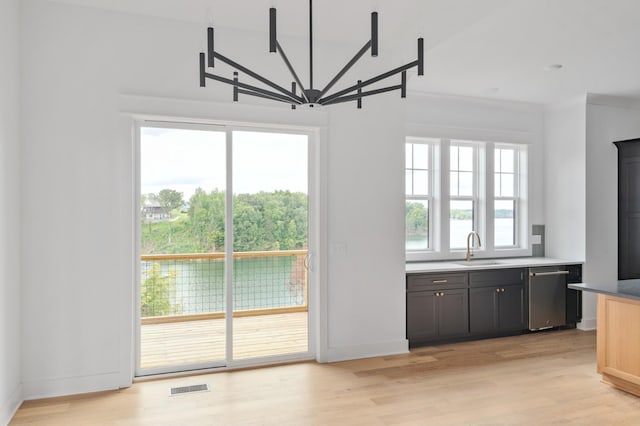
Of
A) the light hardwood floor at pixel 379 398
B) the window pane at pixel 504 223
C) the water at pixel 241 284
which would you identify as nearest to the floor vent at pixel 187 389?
the light hardwood floor at pixel 379 398

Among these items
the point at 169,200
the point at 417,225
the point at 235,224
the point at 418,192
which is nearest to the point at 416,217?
the point at 417,225

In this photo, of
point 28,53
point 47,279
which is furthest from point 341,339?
point 28,53

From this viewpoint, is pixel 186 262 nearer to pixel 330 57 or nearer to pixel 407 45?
pixel 330 57

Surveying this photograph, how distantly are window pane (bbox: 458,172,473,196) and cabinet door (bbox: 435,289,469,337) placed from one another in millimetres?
1514

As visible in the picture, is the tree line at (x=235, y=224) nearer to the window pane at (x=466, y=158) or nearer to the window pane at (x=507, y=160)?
the window pane at (x=466, y=158)

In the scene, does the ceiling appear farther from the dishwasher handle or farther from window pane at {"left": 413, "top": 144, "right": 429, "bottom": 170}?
the dishwasher handle

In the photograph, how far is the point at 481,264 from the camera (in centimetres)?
528

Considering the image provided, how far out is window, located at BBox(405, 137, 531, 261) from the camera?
18.4 ft

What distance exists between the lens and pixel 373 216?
4371 millimetres

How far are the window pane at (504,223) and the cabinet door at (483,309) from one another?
1.17m

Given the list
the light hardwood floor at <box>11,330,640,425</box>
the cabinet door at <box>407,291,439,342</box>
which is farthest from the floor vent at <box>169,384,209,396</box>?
the cabinet door at <box>407,291,439,342</box>

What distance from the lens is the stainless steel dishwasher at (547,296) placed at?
5262mm

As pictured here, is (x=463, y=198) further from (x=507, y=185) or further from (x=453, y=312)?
(x=453, y=312)

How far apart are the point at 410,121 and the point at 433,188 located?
0.94 m
